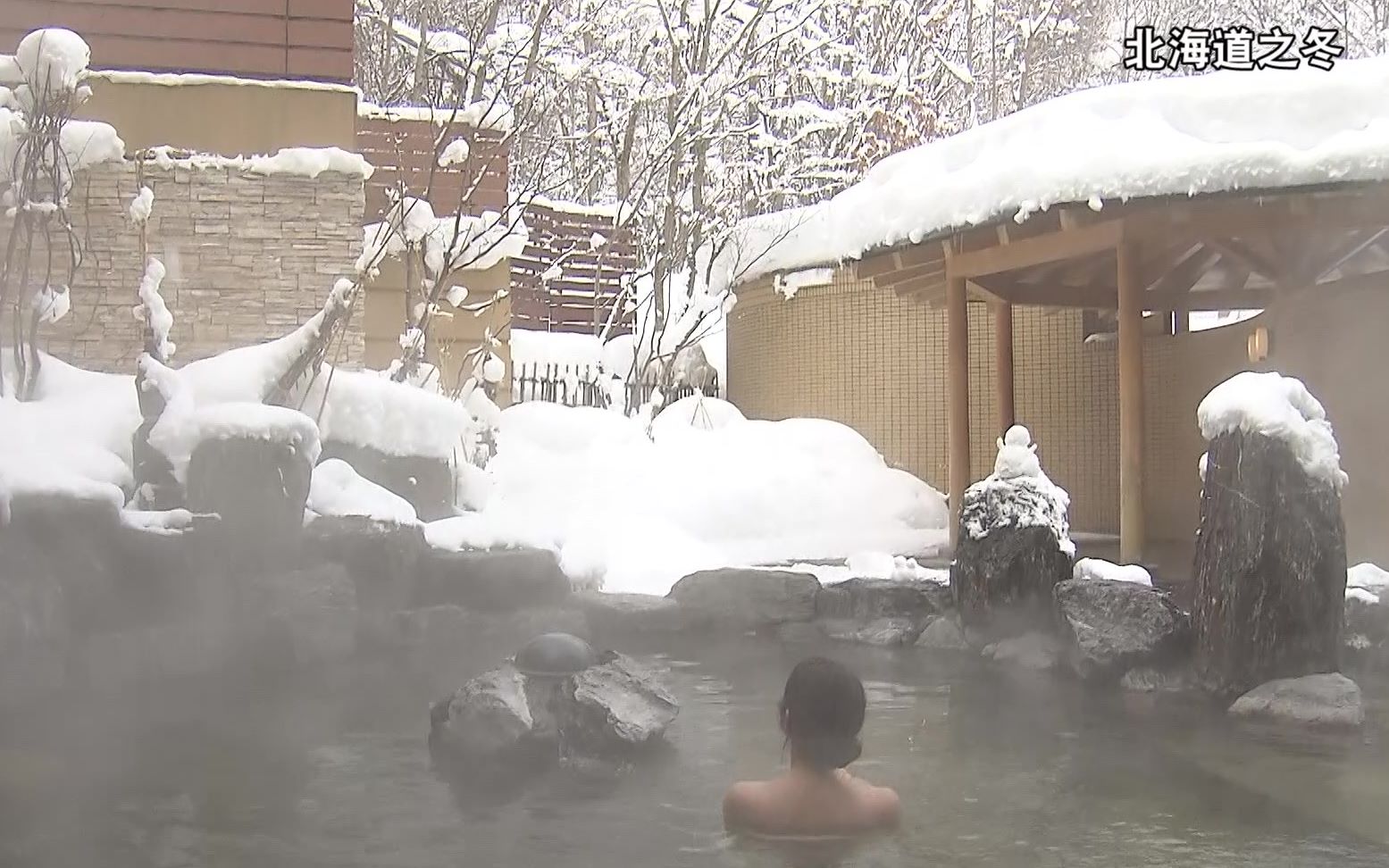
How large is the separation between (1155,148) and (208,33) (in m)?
6.58

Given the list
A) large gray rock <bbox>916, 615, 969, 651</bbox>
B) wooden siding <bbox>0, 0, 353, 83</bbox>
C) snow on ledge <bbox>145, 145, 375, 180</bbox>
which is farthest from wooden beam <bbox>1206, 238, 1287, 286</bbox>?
wooden siding <bbox>0, 0, 353, 83</bbox>

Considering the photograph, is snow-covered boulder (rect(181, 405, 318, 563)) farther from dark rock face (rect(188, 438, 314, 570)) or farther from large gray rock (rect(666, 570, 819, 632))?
large gray rock (rect(666, 570, 819, 632))

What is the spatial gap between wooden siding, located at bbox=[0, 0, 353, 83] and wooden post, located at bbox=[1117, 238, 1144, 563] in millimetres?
5879

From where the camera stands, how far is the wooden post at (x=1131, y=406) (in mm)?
6992

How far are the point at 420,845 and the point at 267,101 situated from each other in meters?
7.29

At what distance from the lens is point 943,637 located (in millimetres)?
6117

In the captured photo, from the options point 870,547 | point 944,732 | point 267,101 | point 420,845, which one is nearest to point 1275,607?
point 944,732

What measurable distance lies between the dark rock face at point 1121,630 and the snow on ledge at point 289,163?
245 inches

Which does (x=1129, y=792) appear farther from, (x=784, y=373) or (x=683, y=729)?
(x=784, y=373)

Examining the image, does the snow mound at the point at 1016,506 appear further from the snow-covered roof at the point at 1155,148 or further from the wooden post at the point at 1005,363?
the wooden post at the point at 1005,363

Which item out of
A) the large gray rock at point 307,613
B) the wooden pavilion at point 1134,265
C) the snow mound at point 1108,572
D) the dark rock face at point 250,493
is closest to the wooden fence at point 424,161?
the wooden pavilion at point 1134,265

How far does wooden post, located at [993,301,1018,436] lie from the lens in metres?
8.98

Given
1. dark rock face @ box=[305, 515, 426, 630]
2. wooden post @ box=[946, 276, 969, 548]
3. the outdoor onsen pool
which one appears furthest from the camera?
wooden post @ box=[946, 276, 969, 548]

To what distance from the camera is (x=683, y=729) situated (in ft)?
14.7
